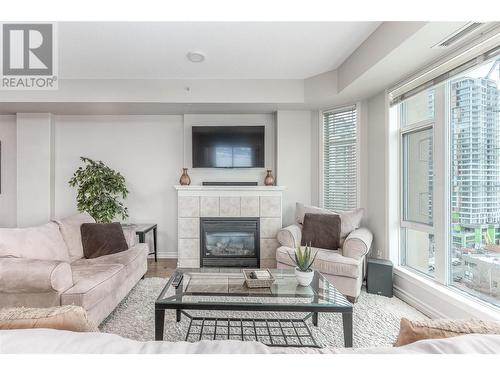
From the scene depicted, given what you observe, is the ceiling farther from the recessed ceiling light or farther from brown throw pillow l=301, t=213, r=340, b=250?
brown throw pillow l=301, t=213, r=340, b=250

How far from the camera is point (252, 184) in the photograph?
4047 millimetres

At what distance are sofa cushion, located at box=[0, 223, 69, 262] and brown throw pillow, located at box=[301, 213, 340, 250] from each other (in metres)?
2.62

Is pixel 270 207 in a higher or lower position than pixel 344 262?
higher

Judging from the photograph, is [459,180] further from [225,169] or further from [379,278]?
[225,169]

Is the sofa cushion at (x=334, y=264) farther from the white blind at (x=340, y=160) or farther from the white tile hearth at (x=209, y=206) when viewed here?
the white tile hearth at (x=209, y=206)

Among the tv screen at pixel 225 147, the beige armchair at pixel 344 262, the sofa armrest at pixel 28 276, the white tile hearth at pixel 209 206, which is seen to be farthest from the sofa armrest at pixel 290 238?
the sofa armrest at pixel 28 276

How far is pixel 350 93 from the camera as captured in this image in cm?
324

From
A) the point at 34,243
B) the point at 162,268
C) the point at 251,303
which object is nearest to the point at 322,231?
the point at 251,303

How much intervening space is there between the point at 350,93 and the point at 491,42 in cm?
148

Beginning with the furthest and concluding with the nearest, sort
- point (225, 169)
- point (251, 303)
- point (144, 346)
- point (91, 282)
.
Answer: point (225, 169)
point (91, 282)
point (251, 303)
point (144, 346)

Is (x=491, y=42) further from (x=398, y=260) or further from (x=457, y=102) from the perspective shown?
(x=398, y=260)

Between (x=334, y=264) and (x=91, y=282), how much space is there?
2198mm
